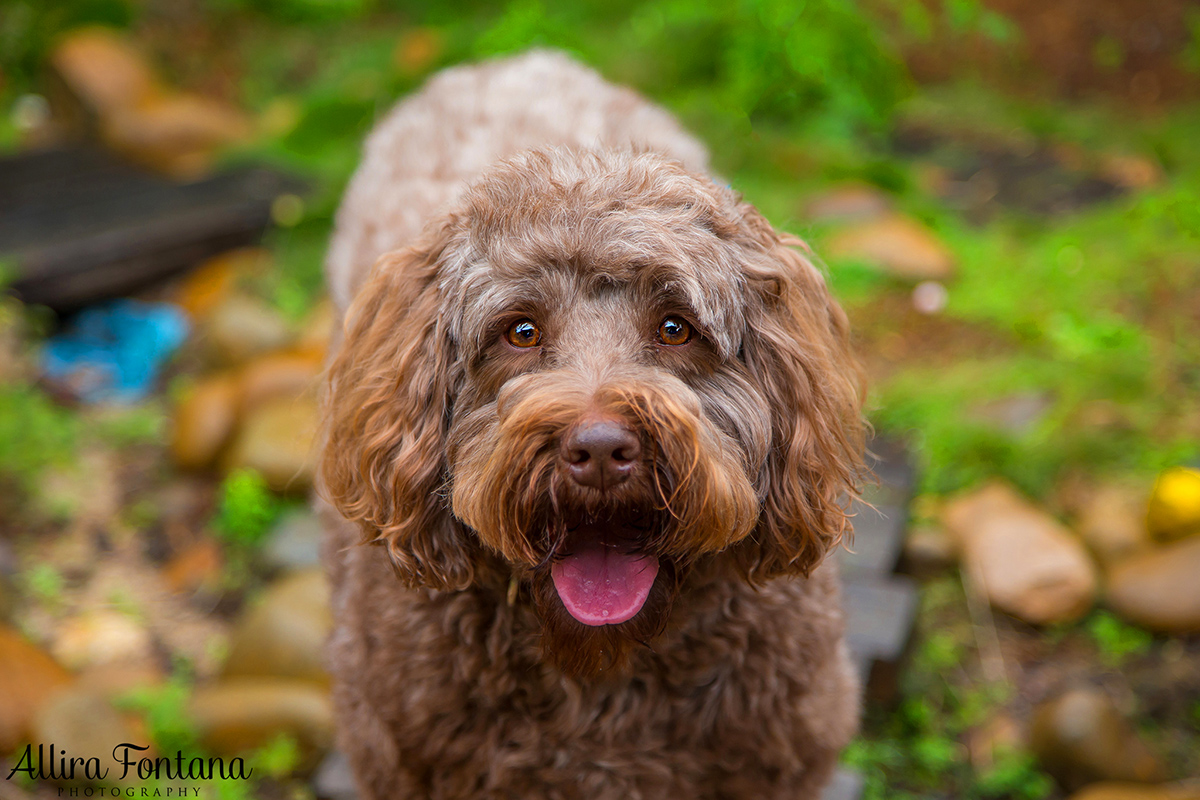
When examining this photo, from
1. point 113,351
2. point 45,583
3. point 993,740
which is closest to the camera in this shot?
point 993,740

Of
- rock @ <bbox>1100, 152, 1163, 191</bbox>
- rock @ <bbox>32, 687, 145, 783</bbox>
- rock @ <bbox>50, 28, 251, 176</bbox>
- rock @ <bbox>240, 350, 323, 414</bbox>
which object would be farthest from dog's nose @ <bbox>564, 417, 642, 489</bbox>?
rock @ <bbox>50, 28, 251, 176</bbox>

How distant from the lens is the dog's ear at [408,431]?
2377mm

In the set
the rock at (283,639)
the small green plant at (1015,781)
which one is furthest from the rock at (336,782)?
the small green plant at (1015,781)

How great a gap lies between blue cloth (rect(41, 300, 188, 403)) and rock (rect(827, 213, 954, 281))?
13.0 feet

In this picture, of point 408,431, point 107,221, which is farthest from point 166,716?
point 107,221

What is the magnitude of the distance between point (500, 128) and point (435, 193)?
14.4 inches

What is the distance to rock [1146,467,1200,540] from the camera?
3.98 metres

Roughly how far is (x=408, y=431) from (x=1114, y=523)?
309 centimetres

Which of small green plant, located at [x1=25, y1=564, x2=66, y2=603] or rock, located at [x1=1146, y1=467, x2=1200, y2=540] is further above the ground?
small green plant, located at [x1=25, y1=564, x2=66, y2=603]

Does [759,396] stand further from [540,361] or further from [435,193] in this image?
[435,193]

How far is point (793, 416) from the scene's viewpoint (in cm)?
238

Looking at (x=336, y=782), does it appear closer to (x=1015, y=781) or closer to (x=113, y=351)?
(x=1015, y=781)

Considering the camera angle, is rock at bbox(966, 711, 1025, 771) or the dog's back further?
rock at bbox(966, 711, 1025, 771)

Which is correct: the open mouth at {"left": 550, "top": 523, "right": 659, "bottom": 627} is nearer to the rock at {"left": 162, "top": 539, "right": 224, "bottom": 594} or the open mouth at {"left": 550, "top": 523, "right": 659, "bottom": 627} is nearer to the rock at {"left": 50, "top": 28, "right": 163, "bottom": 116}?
the rock at {"left": 162, "top": 539, "right": 224, "bottom": 594}
